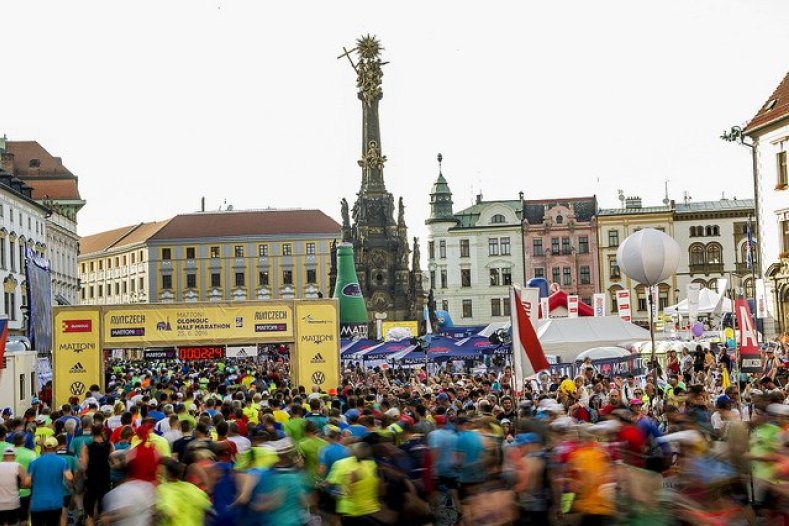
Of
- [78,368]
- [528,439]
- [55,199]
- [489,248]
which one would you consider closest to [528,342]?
[528,439]

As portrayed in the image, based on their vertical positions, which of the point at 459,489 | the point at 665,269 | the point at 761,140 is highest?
the point at 761,140

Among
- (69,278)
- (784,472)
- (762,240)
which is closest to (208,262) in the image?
(69,278)

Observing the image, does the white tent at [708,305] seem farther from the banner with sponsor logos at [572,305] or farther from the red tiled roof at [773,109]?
the red tiled roof at [773,109]

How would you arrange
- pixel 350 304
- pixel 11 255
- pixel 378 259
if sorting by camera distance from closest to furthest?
pixel 350 304, pixel 11 255, pixel 378 259

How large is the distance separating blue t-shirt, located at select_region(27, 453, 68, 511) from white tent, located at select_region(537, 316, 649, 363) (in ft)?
69.0

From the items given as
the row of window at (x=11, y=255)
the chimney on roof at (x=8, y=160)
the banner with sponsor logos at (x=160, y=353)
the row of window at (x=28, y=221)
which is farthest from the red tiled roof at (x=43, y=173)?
the banner with sponsor logos at (x=160, y=353)

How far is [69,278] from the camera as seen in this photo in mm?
96375

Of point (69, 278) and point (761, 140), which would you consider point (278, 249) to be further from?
point (761, 140)

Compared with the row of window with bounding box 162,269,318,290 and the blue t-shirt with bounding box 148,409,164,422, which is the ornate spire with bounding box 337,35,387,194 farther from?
the blue t-shirt with bounding box 148,409,164,422

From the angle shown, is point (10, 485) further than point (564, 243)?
No

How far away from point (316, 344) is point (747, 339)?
13663 mm

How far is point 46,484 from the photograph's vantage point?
14.6m

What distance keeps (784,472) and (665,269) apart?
1011 centimetres

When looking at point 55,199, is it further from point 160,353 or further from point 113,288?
point 160,353
